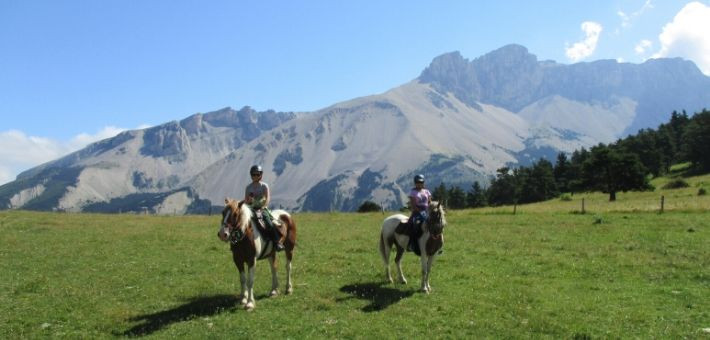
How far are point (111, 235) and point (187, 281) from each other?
21024 millimetres

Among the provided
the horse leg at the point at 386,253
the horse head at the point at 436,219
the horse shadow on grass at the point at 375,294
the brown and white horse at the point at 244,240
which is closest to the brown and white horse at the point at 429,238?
the horse head at the point at 436,219

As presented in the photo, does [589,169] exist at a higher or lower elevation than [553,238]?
higher

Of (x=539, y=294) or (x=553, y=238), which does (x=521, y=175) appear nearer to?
(x=553, y=238)

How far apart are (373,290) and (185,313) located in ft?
22.4

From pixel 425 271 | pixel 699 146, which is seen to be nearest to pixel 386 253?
pixel 425 271

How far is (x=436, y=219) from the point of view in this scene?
731 inches

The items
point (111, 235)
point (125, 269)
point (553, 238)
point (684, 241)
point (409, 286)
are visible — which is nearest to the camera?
point (409, 286)

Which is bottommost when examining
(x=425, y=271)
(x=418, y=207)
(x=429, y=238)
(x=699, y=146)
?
(x=425, y=271)

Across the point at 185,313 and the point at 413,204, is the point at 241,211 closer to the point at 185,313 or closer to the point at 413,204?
the point at 185,313

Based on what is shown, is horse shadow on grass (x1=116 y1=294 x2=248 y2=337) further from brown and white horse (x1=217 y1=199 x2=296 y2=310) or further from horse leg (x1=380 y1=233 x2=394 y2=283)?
horse leg (x1=380 y1=233 x2=394 y2=283)

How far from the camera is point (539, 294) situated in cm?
1819

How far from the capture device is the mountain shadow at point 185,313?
1482 cm

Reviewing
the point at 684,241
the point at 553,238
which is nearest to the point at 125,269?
the point at 553,238

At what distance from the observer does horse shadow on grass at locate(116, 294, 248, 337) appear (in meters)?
14.8
